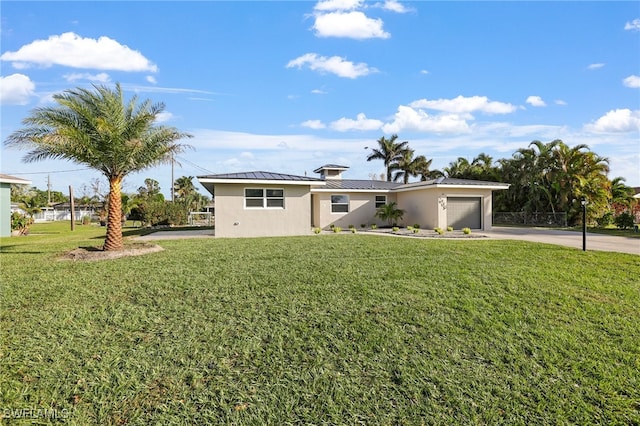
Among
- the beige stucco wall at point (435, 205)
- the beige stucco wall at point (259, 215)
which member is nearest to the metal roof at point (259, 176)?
the beige stucco wall at point (259, 215)

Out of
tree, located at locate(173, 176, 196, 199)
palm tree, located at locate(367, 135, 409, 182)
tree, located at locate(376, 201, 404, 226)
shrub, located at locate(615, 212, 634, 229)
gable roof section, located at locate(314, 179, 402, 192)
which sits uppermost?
palm tree, located at locate(367, 135, 409, 182)

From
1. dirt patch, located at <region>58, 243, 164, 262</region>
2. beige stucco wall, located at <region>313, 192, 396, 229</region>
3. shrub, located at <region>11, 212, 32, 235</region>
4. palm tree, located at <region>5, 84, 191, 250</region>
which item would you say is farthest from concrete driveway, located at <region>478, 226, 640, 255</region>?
shrub, located at <region>11, 212, 32, 235</region>

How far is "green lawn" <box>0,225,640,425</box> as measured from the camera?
339cm

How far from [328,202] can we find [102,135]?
13839 mm

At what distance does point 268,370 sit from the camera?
12.8ft

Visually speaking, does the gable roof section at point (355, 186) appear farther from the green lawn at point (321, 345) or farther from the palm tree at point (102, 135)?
the green lawn at point (321, 345)

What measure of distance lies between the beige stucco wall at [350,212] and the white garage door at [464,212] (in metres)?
4.50

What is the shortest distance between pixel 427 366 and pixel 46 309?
570cm

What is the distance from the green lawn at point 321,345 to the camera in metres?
3.39

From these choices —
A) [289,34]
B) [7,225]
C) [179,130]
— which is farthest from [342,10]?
[7,225]

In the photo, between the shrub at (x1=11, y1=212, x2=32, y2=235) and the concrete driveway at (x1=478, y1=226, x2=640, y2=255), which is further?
the shrub at (x1=11, y1=212, x2=32, y2=235)

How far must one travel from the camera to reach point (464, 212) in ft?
66.2

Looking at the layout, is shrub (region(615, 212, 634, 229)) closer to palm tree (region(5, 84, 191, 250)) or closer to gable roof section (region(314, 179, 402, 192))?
gable roof section (region(314, 179, 402, 192))

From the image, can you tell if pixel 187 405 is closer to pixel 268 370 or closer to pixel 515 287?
pixel 268 370
